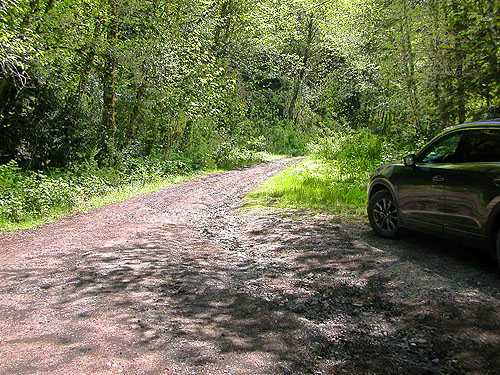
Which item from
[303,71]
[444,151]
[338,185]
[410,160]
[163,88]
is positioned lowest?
[338,185]

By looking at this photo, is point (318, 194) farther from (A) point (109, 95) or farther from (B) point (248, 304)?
(A) point (109, 95)

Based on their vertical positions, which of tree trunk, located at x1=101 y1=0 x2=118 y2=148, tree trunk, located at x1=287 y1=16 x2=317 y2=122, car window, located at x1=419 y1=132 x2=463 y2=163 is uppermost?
tree trunk, located at x1=287 y1=16 x2=317 y2=122

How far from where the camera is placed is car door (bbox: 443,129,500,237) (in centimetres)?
464

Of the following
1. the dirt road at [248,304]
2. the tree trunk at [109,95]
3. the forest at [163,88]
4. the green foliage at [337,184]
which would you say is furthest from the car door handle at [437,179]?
the tree trunk at [109,95]

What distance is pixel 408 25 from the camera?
11.6 m

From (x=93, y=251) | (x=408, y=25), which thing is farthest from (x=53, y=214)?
(x=408, y=25)

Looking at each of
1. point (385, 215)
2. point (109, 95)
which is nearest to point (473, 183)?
point (385, 215)

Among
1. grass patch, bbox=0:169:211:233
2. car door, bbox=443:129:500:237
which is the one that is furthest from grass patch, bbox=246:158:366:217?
grass patch, bbox=0:169:211:233

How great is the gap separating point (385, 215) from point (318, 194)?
14.0ft

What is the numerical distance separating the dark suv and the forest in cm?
269

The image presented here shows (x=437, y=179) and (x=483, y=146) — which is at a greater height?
(x=483, y=146)

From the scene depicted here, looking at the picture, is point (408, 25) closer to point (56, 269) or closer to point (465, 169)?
point (465, 169)

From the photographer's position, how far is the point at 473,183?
4.84m

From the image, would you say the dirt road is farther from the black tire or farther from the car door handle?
the car door handle
